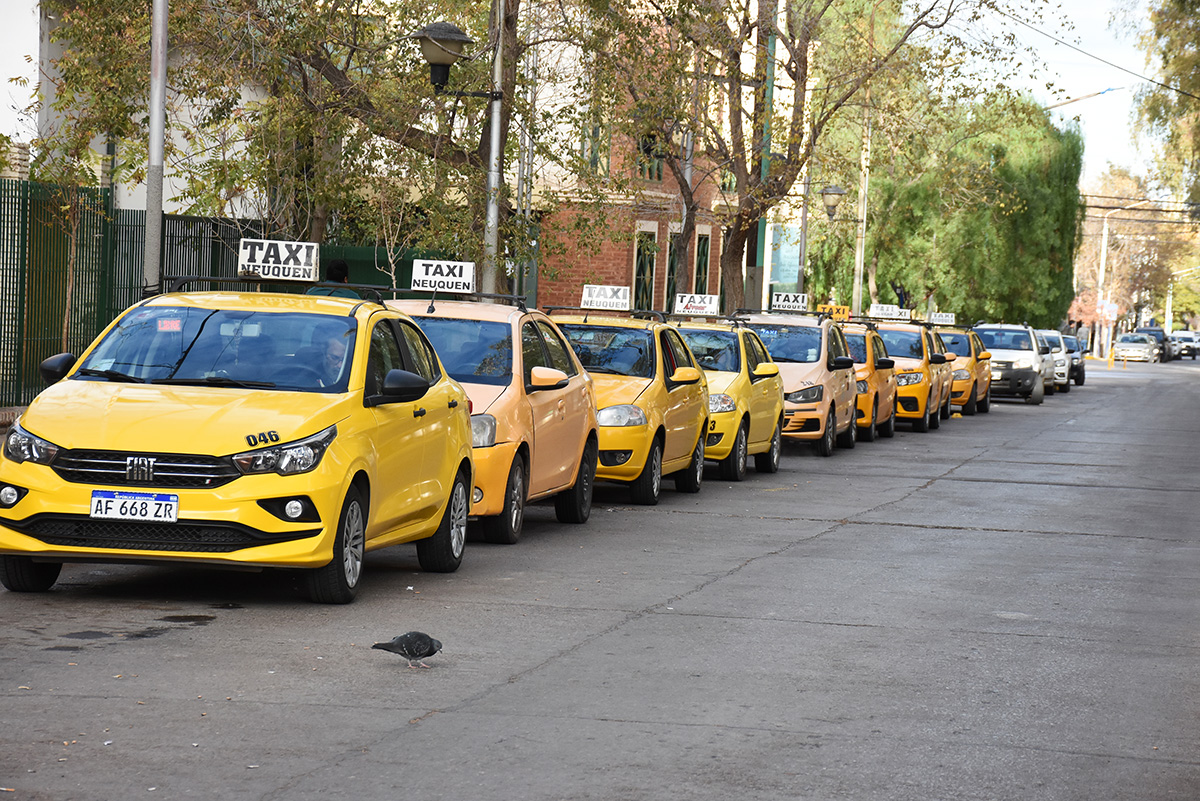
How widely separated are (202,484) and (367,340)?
66.0 inches

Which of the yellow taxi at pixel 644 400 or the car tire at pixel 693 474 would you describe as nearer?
the yellow taxi at pixel 644 400

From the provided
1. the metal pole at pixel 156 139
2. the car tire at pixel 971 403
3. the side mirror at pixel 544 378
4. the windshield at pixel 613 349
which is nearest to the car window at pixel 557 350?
the side mirror at pixel 544 378

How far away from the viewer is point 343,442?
9453 mm

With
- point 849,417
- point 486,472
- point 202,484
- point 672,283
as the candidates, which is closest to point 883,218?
point 672,283

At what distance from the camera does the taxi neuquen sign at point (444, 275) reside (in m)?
18.9

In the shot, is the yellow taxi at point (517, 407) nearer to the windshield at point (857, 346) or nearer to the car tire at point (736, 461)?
the car tire at point (736, 461)

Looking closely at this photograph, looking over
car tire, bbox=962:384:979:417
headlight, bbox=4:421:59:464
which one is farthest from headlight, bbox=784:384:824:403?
headlight, bbox=4:421:59:464

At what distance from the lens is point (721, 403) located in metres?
19.1

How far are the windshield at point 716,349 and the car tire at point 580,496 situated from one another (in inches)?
208

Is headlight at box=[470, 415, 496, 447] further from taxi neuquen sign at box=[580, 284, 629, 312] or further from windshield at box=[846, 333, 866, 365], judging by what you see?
windshield at box=[846, 333, 866, 365]

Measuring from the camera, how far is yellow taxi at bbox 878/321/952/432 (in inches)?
1221

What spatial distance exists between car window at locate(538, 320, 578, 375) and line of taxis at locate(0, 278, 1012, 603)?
0.08ft

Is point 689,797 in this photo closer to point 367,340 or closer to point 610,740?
point 610,740

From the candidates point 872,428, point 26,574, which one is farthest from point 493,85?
point 26,574
